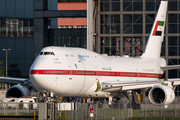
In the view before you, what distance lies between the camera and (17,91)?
115 ft

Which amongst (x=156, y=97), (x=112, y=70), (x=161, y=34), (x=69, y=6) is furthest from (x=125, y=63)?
(x=69, y=6)

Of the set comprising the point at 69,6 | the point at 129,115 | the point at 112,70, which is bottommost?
the point at 129,115

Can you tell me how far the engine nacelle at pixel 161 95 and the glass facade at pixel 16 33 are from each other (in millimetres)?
68230

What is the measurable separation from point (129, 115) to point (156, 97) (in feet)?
26.9

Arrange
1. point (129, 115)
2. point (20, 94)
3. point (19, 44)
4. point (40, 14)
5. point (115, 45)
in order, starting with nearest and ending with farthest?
point (129, 115), point (20, 94), point (115, 45), point (40, 14), point (19, 44)

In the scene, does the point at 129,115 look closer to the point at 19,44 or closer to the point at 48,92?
the point at 48,92

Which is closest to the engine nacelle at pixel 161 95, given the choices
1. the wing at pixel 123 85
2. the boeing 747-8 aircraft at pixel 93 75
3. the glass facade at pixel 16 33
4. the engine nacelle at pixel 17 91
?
the boeing 747-8 aircraft at pixel 93 75

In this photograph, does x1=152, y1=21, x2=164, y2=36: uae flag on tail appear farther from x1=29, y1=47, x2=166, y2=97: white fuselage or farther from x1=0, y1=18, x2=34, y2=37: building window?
x1=0, y1=18, x2=34, y2=37: building window

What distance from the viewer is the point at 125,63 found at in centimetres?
3578

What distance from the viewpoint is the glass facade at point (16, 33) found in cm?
9569

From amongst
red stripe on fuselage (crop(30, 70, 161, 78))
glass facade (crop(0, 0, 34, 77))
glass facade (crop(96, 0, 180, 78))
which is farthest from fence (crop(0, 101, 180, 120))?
glass facade (crop(0, 0, 34, 77))

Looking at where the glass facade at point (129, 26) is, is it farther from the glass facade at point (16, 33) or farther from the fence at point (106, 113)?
the glass facade at point (16, 33)

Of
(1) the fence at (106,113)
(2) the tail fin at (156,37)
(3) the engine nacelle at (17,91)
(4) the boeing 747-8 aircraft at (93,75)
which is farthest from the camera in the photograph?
(2) the tail fin at (156,37)

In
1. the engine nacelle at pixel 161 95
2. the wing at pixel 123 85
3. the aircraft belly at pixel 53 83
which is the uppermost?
the aircraft belly at pixel 53 83
